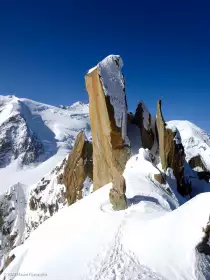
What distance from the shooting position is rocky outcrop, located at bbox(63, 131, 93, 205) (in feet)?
161

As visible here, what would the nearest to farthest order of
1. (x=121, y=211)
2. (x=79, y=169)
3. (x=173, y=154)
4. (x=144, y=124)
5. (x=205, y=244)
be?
(x=205, y=244), (x=121, y=211), (x=173, y=154), (x=144, y=124), (x=79, y=169)

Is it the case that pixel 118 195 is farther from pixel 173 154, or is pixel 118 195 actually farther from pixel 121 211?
pixel 173 154

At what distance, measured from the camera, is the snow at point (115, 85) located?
122ft

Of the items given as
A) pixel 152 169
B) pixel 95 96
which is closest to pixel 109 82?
pixel 95 96

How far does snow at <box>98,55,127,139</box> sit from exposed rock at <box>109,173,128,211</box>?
13.0m

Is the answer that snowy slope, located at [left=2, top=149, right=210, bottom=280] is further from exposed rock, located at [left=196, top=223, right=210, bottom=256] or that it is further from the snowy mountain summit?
exposed rock, located at [left=196, top=223, right=210, bottom=256]

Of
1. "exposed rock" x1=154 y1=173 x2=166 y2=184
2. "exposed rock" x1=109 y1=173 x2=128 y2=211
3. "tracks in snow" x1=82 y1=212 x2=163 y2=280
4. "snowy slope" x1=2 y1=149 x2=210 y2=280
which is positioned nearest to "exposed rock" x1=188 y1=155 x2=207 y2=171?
"exposed rock" x1=154 y1=173 x2=166 y2=184

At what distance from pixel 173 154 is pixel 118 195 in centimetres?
1453

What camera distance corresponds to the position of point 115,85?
38344 millimetres

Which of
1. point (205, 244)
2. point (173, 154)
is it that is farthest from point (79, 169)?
point (205, 244)

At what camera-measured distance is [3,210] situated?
103 metres

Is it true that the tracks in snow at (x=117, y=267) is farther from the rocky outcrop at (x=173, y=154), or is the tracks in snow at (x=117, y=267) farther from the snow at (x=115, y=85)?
the snow at (x=115, y=85)

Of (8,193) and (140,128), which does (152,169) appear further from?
(8,193)

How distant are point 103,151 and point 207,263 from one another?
2365cm
